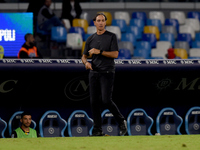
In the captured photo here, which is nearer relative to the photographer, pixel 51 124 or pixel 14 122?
pixel 14 122

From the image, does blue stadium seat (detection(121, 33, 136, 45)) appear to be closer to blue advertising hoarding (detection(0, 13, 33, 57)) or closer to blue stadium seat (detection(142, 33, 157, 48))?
blue stadium seat (detection(142, 33, 157, 48))

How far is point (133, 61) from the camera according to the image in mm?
7223

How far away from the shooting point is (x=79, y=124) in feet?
24.9

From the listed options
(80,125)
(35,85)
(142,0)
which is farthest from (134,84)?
(142,0)

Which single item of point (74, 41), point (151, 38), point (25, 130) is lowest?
point (25, 130)

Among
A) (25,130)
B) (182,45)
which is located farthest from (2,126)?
(182,45)

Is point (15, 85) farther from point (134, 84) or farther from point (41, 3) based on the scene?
point (41, 3)

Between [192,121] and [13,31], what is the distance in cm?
373

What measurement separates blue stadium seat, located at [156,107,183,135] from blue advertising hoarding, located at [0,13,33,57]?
3015 millimetres

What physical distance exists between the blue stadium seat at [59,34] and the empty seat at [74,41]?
20cm

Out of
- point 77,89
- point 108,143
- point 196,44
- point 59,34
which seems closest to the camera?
point 108,143

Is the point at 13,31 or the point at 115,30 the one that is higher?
the point at 115,30

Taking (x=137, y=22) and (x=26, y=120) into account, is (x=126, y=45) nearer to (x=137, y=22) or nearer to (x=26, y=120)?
(x=137, y=22)

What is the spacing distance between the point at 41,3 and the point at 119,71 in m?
5.59
